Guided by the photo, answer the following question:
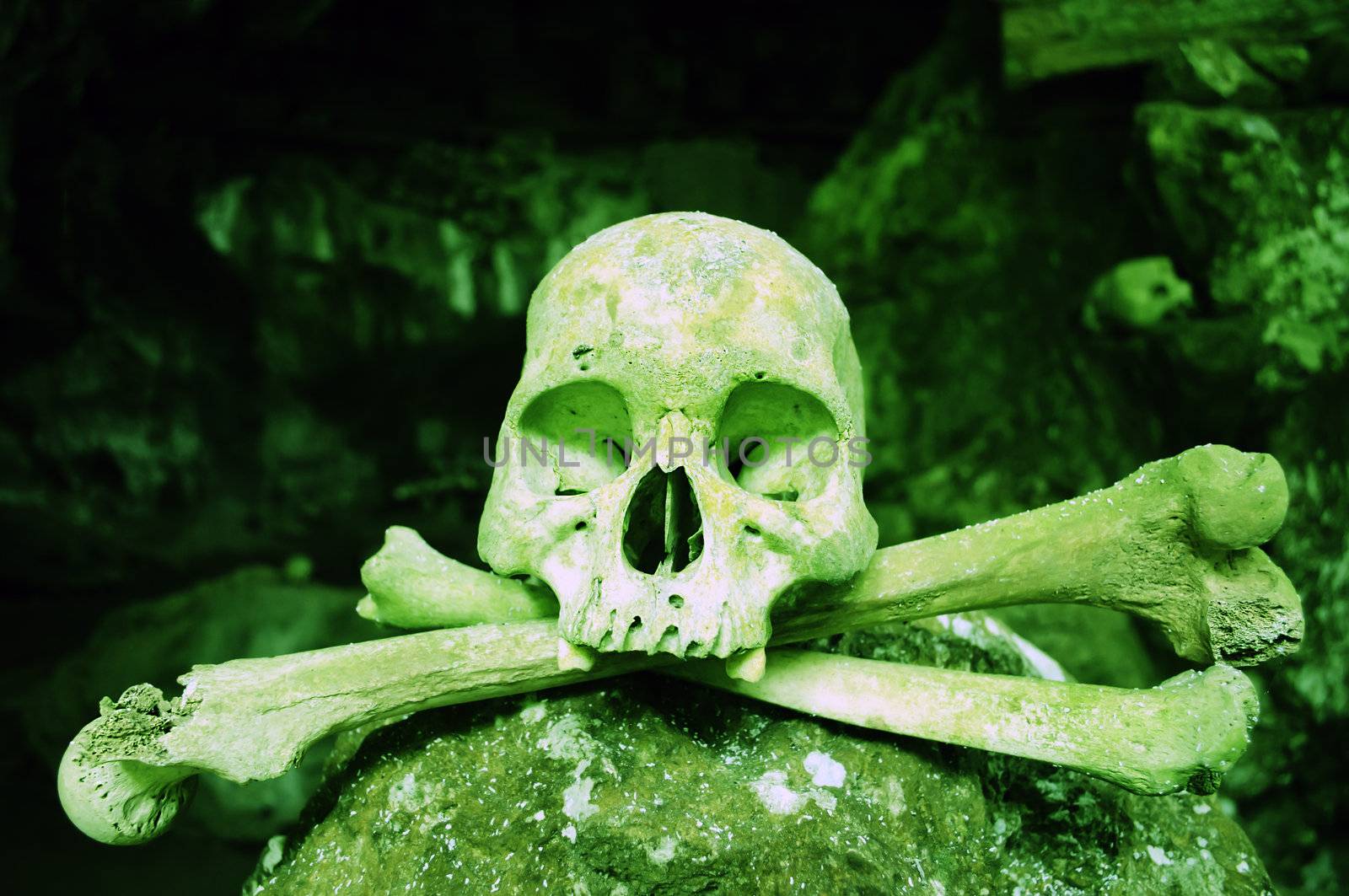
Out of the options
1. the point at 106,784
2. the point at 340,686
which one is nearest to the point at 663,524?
the point at 340,686

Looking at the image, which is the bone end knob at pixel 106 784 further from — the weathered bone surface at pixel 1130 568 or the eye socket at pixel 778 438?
the eye socket at pixel 778 438

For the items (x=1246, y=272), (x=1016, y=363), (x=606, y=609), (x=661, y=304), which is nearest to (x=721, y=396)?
(x=661, y=304)

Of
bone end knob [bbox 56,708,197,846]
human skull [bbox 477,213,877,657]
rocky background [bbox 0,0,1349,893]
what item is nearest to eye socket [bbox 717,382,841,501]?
human skull [bbox 477,213,877,657]

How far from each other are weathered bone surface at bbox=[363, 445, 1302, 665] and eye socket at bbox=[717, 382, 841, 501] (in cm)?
16

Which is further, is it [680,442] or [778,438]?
[778,438]

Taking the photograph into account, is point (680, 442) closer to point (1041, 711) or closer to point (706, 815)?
point (706, 815)

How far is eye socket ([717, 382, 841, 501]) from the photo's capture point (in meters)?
1.29

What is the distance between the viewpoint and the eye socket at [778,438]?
1.29 m

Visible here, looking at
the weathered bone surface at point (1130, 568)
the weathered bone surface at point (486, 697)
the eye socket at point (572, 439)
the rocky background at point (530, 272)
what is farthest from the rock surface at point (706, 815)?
the rocky background at point (530, 272)

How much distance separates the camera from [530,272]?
10.3 ft

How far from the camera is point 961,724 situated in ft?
3.98

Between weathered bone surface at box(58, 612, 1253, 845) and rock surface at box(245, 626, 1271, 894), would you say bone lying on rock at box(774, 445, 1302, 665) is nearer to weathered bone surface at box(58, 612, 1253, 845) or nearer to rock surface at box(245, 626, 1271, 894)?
weathered bone surface at box(58, 612, 1253, 845)

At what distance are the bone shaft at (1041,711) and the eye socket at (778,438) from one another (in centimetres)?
24

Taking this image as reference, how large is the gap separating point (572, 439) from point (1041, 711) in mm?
713
